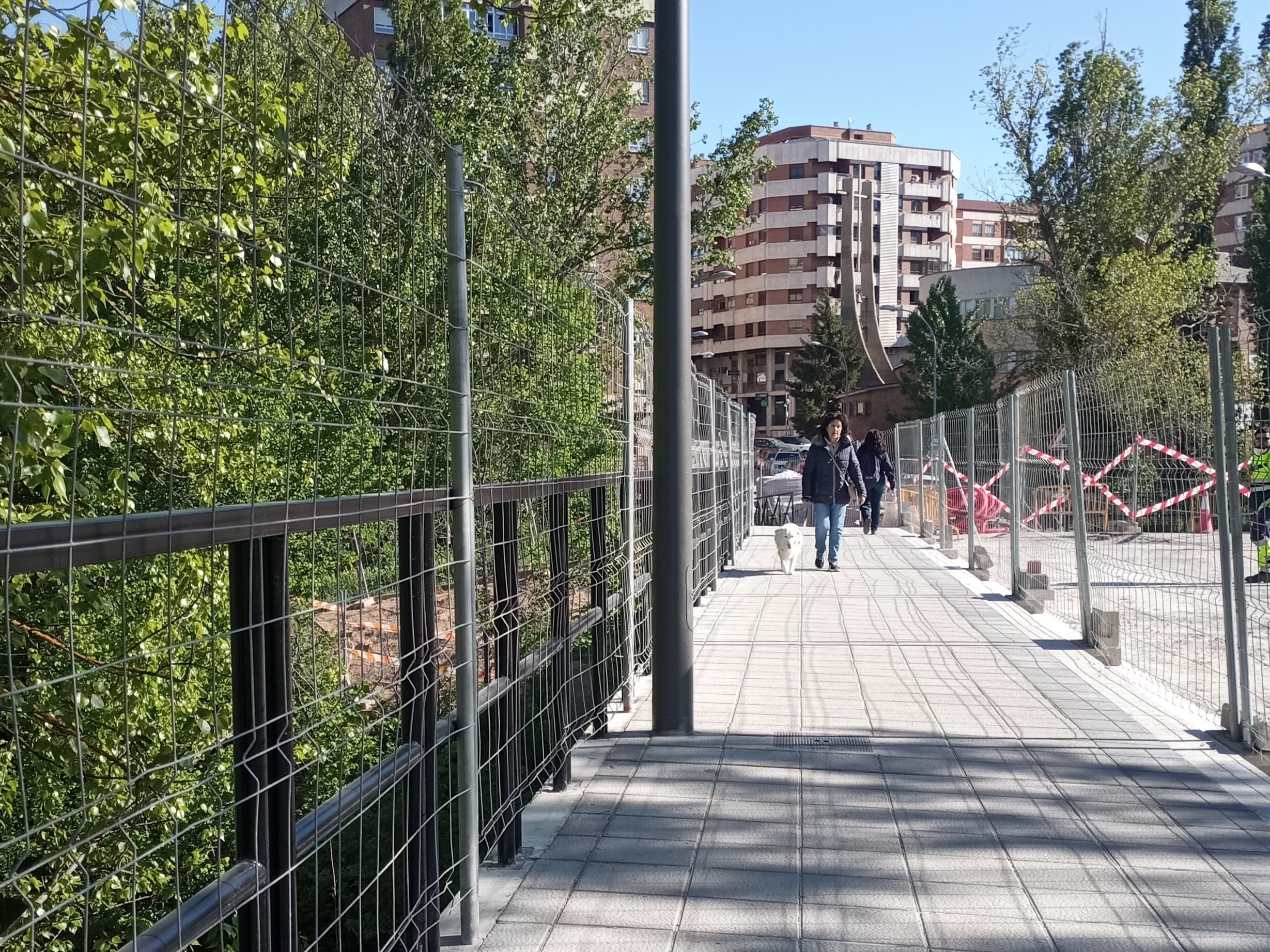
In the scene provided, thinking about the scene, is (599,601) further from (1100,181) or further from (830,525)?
(1100,181)

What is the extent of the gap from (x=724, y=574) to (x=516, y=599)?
413 inches

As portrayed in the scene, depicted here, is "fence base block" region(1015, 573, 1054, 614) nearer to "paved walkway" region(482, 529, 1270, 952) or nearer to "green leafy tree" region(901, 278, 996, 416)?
"paved walkway" region(482, 529, 1270, 952)

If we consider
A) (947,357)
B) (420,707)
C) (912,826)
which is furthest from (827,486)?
(947,357)

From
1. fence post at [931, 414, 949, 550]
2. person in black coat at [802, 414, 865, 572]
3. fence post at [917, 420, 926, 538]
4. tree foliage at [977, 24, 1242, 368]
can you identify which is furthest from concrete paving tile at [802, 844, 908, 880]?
tree foliage at [977, 24, 1242, 368]

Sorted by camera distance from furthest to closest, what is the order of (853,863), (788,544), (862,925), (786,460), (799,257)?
(799,257) < (786,460) < (788,544) < (853,863) < (862,925)

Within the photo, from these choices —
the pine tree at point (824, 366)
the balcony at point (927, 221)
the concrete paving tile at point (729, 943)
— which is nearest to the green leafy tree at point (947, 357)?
the pine tree at point (824, 366)

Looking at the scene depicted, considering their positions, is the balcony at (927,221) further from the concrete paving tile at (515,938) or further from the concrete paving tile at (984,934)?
the concrete paving tile at (515,938)

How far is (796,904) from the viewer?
3.89 meters

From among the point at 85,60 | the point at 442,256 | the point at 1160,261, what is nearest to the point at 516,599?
the point at 442,256

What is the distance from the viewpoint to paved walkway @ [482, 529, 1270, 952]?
3.71 m

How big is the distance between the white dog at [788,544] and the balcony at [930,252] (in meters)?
88.6

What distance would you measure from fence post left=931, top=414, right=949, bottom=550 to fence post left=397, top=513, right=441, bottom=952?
15508 mm

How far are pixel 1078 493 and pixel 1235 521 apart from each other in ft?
11.4

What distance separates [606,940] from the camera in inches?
143
